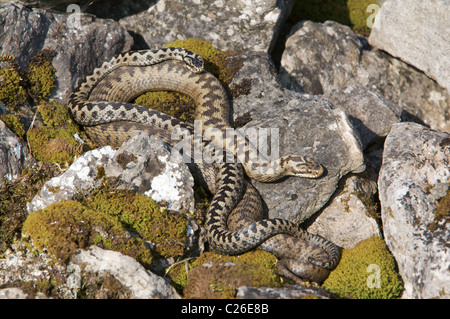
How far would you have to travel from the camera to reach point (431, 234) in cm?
626

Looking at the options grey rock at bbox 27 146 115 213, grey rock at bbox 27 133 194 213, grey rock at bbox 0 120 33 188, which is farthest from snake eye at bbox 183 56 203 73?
grey rock at bbox 0 120 33 188

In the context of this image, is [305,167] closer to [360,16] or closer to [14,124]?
[14,124]

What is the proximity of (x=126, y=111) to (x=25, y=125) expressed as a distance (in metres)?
1.83

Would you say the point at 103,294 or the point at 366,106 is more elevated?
the point at 366,106

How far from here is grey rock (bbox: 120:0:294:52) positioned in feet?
32.3

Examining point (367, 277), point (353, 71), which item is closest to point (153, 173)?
point (367, 277)

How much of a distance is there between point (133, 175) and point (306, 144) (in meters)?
3.22

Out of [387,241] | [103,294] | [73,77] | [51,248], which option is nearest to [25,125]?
[73,77]

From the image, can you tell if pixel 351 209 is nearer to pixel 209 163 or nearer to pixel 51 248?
pixel 209 163

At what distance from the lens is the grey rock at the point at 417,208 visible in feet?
19.6

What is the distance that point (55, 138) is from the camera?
24.3 ft

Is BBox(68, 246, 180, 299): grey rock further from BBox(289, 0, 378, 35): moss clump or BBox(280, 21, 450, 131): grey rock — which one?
BBox(289, 0, 378, 35): moss clump

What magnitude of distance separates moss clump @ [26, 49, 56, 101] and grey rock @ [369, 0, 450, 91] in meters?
7.76

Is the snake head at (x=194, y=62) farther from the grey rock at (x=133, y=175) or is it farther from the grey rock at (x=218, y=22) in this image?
the grey rock at (x=133, y=175)
